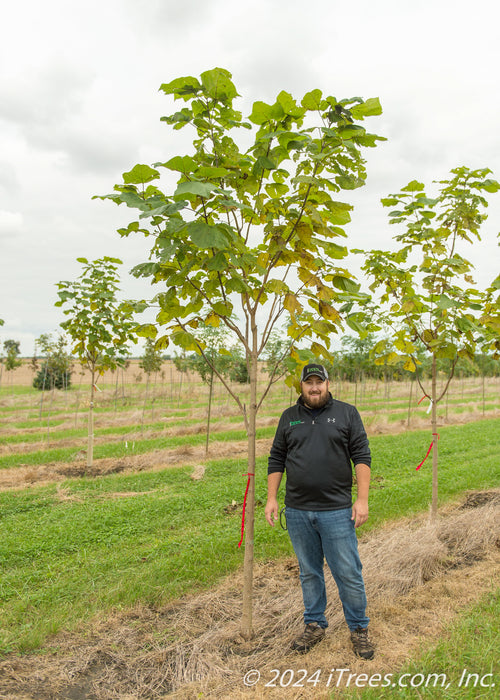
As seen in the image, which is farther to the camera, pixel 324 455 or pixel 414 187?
pixel 414 187

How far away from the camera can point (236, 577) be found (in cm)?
444

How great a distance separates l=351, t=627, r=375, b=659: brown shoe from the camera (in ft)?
9.41

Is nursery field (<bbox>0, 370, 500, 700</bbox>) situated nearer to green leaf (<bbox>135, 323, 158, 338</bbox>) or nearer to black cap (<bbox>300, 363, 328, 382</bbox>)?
black cap (<bbox>300, 363, 328, 382</bbox>)

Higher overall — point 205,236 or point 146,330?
point 205,236

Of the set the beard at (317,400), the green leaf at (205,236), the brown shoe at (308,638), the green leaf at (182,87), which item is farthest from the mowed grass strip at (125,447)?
the green leaf at (205,236)

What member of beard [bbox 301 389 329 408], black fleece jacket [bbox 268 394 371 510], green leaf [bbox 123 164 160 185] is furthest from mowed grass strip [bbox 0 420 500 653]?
green leaf [bbox 123 164 160 185]

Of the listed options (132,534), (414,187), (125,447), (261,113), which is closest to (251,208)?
(261,113)

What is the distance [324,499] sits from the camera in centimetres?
301

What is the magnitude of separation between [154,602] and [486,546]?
3257 millimetres

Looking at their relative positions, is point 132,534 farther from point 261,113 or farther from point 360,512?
point 261,113

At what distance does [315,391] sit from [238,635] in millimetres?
1850

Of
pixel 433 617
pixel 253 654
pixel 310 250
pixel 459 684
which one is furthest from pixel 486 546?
pixel 310 250

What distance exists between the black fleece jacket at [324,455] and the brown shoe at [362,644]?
2.58 feet

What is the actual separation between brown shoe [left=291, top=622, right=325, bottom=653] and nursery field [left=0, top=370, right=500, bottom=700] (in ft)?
0.22
